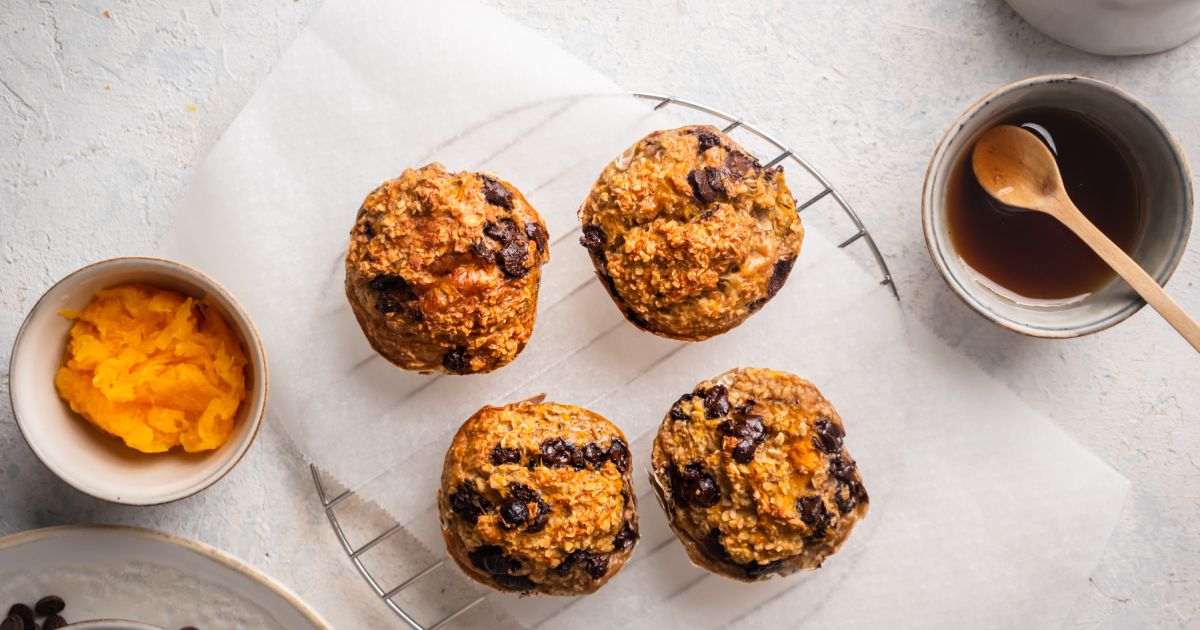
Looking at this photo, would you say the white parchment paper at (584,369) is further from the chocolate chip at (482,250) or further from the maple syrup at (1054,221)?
the chocolate chip at (482,250)

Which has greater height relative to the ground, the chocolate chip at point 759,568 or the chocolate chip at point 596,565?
the chocolate chip at point 596,565

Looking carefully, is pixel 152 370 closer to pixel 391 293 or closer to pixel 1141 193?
pixel 391 293

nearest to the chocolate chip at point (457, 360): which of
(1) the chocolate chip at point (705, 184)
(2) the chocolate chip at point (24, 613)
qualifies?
(1) the chocolate chip at point (705, 184)

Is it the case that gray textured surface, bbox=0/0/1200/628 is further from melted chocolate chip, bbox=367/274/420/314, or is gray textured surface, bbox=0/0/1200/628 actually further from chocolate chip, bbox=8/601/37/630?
melted chocolate chip, bbox=367/274/420/314

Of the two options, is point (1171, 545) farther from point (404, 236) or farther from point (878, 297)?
point (404, 236)

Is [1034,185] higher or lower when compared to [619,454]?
higher

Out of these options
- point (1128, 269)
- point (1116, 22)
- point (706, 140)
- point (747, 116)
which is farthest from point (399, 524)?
point (1116, 22)

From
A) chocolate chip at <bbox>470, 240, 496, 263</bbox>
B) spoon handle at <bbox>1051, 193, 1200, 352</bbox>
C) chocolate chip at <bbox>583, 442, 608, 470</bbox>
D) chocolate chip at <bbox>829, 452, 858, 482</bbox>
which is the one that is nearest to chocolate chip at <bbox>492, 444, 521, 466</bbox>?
chocolate chip at <bbox>583, 442, 608, 470</bbox>
